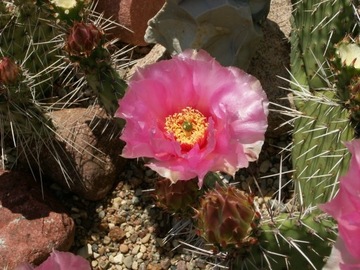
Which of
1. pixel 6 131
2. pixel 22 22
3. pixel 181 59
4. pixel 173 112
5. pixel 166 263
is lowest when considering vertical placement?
pixel 166 263

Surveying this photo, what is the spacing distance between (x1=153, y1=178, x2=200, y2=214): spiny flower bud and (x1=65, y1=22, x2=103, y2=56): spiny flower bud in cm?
39

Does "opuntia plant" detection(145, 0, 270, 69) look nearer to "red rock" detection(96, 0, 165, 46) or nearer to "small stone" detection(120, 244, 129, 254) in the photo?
"red rock" detection(96, 0, 165, 46)

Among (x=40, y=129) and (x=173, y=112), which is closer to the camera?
(x=173, y=112)

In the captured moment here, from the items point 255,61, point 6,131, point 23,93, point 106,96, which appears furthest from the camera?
point 255,61

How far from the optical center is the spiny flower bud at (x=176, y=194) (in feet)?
4.24

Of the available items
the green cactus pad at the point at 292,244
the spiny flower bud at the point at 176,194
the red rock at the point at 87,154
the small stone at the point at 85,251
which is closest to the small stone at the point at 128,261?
the small stone at the point at 85,251

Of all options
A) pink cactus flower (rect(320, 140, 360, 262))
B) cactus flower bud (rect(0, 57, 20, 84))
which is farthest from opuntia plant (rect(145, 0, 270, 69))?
pink cactus flower (rect(320, 140, 360, 262))

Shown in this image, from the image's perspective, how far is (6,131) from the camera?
2.19 meters

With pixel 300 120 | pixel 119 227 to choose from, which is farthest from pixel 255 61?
pixel 119 227

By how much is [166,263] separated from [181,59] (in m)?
0.96

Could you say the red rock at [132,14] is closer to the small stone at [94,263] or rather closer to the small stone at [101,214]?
the small stone at [101,214]

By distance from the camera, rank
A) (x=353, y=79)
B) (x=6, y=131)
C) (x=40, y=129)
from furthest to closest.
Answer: (x=6, y=131) → (x=40, y=129) → (x=353, y=79)

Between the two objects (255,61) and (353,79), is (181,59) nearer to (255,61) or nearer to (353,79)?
(353,79)

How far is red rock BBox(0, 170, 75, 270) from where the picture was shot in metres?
1.99
